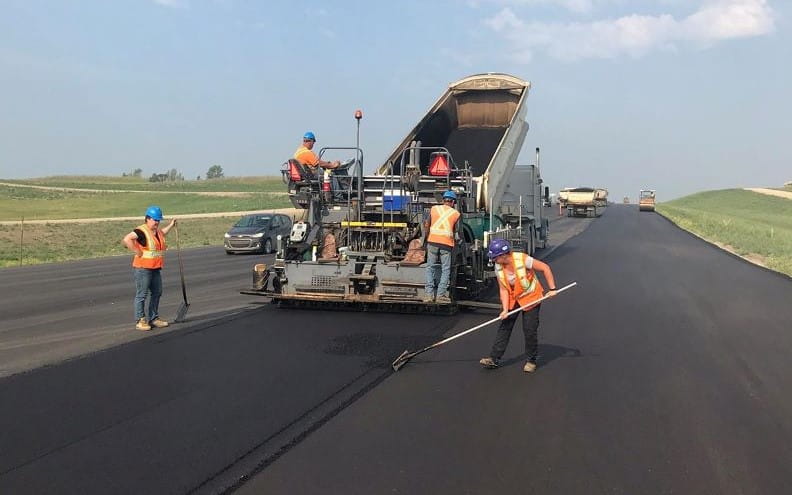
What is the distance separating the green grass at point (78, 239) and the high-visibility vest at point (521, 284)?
17.9m

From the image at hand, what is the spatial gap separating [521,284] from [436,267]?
120 inches

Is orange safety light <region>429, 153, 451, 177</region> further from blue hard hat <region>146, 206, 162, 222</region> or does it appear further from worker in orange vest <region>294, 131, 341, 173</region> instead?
blue hard hat <region>146, 206, 162, 222</region>

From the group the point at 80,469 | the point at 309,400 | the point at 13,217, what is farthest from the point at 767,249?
the point at 13,217

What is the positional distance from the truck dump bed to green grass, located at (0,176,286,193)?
94364 millimetres

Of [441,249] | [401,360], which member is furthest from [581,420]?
[441,249]

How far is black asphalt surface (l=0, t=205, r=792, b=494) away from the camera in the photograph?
425 cm

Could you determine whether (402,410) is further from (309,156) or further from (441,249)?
(309,156)

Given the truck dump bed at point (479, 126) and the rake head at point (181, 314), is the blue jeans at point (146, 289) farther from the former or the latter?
the truck dump bed at point (479, 126)

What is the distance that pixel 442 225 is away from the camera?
32.1 feet

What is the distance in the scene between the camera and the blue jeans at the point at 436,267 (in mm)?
9781

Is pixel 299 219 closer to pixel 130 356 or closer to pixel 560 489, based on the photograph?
pixel 130 356

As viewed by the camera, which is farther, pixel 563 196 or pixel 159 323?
pixel 563 196

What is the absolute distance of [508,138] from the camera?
14070 mm

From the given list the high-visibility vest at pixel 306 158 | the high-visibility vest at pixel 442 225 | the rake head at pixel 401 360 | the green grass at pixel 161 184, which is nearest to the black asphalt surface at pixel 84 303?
the high-visibility vest at pixel 306 158
